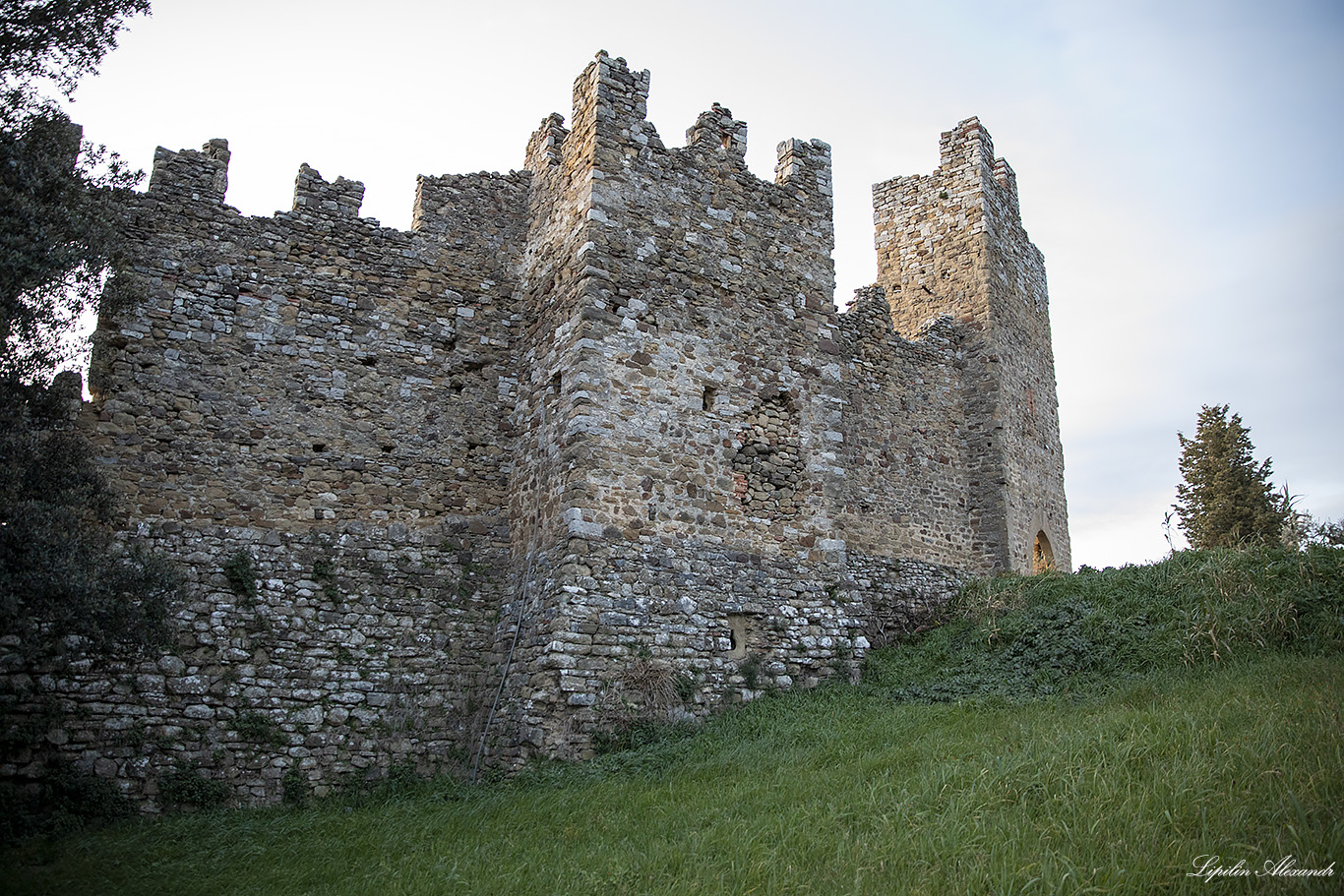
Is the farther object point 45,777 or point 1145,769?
point 45,777

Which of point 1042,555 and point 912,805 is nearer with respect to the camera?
point 912,805

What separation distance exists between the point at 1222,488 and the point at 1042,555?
571cm

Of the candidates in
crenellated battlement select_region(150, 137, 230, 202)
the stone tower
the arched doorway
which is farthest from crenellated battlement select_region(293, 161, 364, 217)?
the arched doorway

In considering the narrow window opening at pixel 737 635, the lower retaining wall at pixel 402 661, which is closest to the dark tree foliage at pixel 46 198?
the lower retaining wall at pixel 402 661

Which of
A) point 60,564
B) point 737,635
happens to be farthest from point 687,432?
point 60,564

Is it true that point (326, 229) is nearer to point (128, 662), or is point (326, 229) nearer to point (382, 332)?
point (382, 332)

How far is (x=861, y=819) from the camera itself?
6.60m

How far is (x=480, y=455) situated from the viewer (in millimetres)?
11672

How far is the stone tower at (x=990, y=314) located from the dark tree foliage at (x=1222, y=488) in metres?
3.77

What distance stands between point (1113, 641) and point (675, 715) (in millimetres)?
5129

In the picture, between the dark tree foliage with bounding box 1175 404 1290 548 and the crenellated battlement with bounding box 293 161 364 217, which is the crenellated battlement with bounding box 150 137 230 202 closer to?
the crenellated battlement with bounding box 293 161 364 217

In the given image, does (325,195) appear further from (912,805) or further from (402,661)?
(912,805)

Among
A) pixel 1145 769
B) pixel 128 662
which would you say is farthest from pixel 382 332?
pixel 1145 769

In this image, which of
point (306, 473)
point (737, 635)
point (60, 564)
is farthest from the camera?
point (737, 635)
